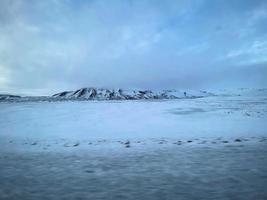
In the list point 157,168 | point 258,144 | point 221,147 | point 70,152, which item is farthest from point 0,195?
point 258,144

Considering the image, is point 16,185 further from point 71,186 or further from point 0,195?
point 71,186

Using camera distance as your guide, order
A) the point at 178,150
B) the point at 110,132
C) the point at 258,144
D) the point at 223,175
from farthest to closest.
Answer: the point at 110,132
the point at 258,144
the point at 178,150
the point at 223,175

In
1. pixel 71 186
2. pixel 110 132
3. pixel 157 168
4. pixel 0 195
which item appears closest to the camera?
pixel 0 195

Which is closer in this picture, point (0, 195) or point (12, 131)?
point (0, 195)

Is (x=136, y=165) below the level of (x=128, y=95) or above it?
below

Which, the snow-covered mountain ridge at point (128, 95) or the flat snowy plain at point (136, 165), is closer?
the flat snowy plain at point (136, 165)

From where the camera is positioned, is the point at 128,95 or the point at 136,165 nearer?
the point at 136,165

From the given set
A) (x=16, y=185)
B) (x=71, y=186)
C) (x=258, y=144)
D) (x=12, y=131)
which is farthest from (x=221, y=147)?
(x=12, y=131)

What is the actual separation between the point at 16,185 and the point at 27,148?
16.3ft

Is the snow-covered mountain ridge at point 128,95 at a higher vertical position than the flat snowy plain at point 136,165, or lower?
higher

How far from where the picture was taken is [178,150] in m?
8.95

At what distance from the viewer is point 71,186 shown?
5285 millimetres

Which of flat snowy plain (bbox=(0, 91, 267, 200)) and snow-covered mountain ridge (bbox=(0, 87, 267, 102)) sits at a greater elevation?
snow-covered mountain ridge (bbox=(0, 87, 267, 102))

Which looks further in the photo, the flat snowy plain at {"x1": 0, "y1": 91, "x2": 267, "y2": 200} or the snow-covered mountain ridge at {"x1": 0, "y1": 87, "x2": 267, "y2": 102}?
the snow-covered mountain ridge at {"x1": 0, "y1": 87, "x2": 267, "y2": 102}
